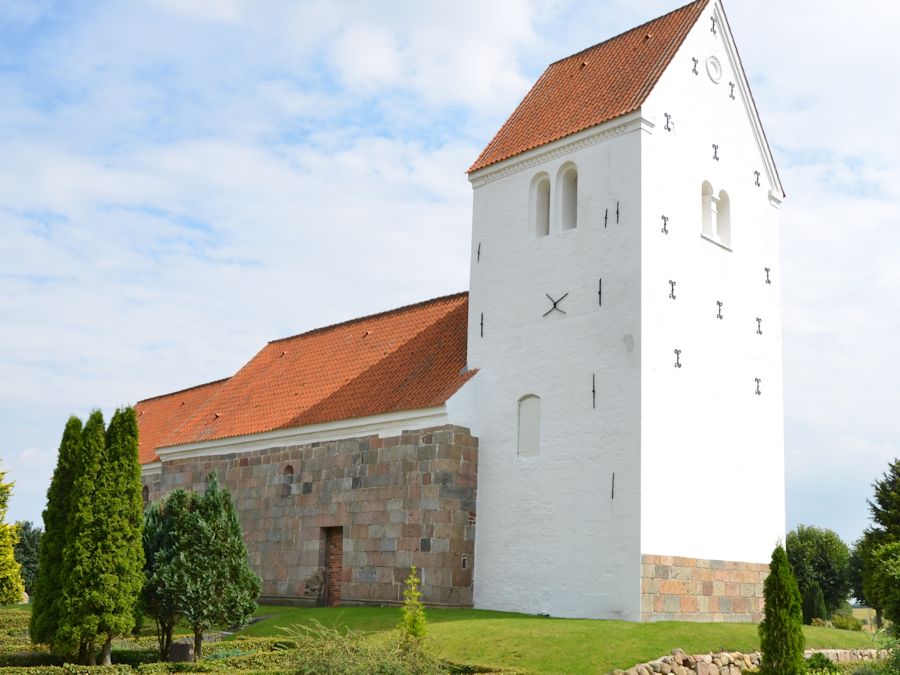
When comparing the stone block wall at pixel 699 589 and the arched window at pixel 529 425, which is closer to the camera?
the stone block wall at pixel 699 589

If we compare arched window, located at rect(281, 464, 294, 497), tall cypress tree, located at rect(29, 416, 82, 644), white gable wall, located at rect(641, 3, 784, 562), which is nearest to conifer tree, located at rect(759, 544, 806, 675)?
white gable wall, located at rect(641, 3, 784, 562)

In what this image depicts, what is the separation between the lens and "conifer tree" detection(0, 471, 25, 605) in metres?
23.7

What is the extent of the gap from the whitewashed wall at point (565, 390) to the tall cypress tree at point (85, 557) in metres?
7.31

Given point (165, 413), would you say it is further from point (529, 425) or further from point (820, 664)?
point (820, 664)

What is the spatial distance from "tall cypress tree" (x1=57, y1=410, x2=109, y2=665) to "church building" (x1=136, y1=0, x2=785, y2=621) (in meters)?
6.62

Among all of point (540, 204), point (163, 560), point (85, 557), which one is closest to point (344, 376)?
point (540, 204)

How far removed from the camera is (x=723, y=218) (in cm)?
1923

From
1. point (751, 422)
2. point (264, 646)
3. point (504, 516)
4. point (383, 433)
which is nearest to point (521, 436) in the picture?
point (504, 516)

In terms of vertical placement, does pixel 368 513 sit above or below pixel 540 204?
below

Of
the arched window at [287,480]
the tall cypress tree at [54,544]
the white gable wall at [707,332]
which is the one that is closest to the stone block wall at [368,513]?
the arched window at [287,480]

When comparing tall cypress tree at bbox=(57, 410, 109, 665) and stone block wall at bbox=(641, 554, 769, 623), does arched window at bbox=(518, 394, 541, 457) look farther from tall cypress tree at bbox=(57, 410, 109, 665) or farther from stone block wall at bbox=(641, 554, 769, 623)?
tall cypress tree at bbox=(57, 410, 109, 665)

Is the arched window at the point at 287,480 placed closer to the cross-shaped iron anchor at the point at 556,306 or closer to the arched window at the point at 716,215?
the cross-shaped iron anchor at the point at 556,306

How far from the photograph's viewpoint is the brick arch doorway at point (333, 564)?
64.6ft

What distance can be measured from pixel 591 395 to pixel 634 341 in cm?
125
